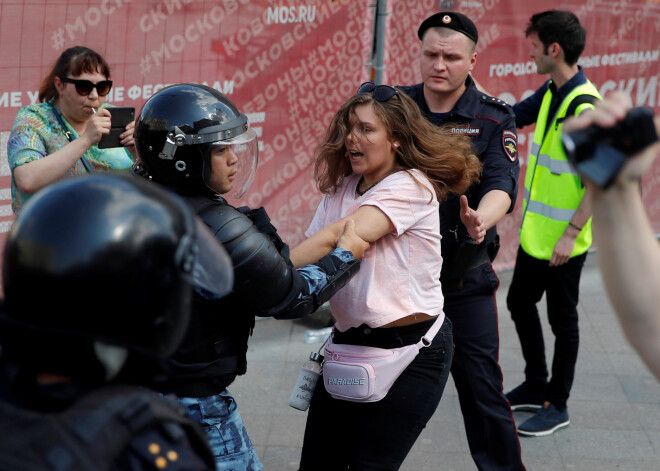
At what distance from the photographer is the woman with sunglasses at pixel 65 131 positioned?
369 cm

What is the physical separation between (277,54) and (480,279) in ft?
7.41

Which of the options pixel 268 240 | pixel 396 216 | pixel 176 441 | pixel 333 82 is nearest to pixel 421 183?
pixel 396 216

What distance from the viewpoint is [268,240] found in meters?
2.40

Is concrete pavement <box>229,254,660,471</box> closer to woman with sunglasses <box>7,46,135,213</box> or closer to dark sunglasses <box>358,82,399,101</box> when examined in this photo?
woman with sunglasses <box>7,46,135,213</box>

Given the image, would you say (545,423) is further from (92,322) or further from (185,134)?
(92,322)

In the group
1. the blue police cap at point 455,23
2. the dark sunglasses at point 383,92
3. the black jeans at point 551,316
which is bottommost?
the black jeans at point 551,316

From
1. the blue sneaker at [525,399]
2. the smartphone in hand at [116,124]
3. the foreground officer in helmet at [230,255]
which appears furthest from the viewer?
the blue sneaker at [525,399]

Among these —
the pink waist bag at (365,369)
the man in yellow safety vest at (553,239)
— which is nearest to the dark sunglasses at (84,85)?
the pink waist bag at (365,369)

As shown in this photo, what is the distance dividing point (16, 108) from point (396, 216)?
2429 mm

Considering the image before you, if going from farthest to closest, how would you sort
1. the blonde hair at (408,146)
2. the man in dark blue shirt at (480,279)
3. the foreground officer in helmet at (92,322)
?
the man in dark blue shirt at (480,279) < the blonde hair at (408,146) < the foreground officer in helmet at (92,322)

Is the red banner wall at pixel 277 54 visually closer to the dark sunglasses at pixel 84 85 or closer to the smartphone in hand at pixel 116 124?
the dark sunglasses at pixel 84 85

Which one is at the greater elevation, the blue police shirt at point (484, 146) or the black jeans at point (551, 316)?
the blue police shirt at point (484, 146)

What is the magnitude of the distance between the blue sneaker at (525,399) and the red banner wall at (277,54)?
1780 millimetres

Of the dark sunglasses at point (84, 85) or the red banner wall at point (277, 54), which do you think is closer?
the dark sunglasses at point (84, 85)
